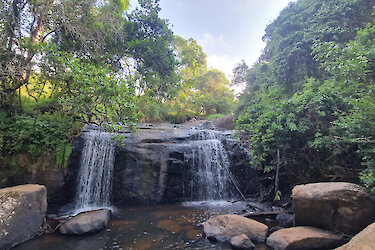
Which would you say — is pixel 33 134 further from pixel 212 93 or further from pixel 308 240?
pixel 212 93

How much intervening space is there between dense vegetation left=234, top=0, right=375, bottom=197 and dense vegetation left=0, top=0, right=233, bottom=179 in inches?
201

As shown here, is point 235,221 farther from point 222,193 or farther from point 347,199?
point 222,193

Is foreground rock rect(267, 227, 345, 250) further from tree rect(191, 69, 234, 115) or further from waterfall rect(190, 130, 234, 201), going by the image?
tree rect(191, 69, 234, 115)

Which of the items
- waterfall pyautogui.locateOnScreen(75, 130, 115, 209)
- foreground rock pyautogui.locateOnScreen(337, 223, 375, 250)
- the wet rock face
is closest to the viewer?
foreground rock pyautogui.locateOnScreen(337, 223, 375, 250)

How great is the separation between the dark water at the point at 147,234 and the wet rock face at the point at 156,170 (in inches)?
43.5

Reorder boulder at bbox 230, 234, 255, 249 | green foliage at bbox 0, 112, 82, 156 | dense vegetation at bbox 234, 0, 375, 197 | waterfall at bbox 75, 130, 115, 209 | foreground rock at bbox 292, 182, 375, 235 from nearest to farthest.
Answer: foreground rock at bbox 292, 182, 375, 235
boulder at bbox 230, 234, 255, 249
dense vegetation at bbox 234, 0, 375, 197
green foliage at bbox 0, 112, 82, 156
waterfall at bbox 75, 130, 115, 209

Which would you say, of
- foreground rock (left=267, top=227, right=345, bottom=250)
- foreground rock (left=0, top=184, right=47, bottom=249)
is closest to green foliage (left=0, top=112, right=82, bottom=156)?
foreground rock (left=0, top=184, right=47, bottom=249)

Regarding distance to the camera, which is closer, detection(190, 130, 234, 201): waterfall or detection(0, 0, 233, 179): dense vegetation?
detection(0, 0, 233, 179): dense vegetation

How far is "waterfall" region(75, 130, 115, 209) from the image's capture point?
8062 millimetres

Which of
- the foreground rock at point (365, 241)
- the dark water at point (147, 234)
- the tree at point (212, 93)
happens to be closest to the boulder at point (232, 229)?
the dark water at point (147, 234)

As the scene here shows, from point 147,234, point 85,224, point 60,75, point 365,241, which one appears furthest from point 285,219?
point 60,75

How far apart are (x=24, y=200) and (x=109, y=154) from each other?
4125 millimetres

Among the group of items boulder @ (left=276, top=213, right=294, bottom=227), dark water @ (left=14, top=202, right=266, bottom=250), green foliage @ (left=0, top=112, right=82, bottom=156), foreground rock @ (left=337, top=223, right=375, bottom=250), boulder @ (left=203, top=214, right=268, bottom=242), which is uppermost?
green foliage @ (left=0, top=112, right=82, bottom=156)

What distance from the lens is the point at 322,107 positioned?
6.38 meters
